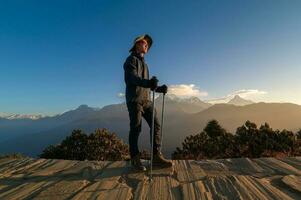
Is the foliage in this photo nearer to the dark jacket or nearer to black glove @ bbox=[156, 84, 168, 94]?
the dark jacket

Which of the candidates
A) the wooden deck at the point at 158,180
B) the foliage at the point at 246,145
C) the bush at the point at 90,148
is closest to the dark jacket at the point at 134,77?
the wooden deck at the point at 158,180

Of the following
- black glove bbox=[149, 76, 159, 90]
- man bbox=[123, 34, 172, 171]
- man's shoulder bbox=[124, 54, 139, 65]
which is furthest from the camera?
man's shoulder bbox=[124, 54, 139, 65]

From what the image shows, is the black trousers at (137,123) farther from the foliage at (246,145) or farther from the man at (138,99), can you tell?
the foliage at (246,145)

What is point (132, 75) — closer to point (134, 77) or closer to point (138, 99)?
point (134, 77)

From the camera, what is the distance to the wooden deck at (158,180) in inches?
171

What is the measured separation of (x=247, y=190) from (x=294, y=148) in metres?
23.2

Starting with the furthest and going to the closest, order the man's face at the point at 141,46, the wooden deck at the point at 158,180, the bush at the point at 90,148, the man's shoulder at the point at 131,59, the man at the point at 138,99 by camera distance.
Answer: the bush at the point at 90,148 < the man's face at the point at 141,46 < the man's shoulder at the point at 131,59 < the man at the point at 138,99 < the wooden deck at the point at 158,180

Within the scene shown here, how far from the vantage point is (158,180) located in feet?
16.7

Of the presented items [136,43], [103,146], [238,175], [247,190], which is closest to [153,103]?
[136,43]

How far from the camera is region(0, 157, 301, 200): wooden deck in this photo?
4.34 meters

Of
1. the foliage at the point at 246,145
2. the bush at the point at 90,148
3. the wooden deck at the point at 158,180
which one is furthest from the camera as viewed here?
the bush at the point at 90,148

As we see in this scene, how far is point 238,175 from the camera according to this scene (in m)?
5.31

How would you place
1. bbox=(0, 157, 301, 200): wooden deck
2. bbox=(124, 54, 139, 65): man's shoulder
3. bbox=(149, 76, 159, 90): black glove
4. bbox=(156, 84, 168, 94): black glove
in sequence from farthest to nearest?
bbox=(124, 54, 139, 65): man's shoulder < bbox=(156, 84, 168, 94): black glove < bbox=(149, 76, 159, 90): black glove < bbox=(0, 157, 301, 200): wooden deck

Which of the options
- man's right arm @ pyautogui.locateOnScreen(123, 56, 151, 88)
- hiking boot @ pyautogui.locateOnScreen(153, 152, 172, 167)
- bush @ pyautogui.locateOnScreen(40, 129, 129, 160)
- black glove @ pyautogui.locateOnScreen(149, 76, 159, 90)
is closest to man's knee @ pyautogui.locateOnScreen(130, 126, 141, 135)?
hiking boot @ pyautogui.locateOnScreen(153, 152, 172, 167)
